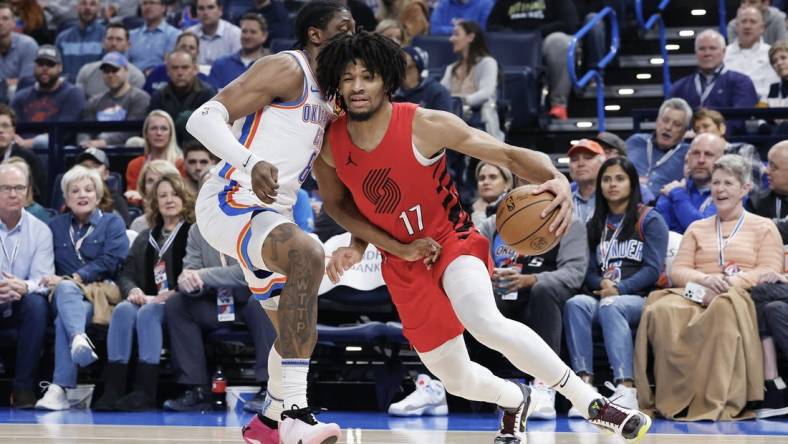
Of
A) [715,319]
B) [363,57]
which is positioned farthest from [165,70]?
[363,57]

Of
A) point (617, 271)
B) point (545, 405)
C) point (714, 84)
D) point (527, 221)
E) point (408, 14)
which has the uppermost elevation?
point (408, 14)

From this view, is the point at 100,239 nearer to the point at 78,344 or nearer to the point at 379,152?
the point at 78,344

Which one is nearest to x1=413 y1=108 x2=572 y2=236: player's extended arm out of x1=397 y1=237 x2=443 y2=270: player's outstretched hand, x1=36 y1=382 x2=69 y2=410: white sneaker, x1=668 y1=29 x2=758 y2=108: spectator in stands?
x1=397 y1=237 x2=443 y2=270: player's outstretched hand

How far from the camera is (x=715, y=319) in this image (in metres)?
6.79

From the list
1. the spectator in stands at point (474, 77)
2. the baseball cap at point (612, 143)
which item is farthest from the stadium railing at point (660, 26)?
the baseball cap at point (612, 143)

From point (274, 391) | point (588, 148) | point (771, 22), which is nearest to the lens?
point (274, 391)

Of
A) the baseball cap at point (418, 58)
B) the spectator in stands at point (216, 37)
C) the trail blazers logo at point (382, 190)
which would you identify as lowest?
the trail blazers logo at point (382, 190)

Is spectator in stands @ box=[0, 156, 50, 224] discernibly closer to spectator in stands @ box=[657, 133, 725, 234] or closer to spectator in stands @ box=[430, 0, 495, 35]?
spectator in stands @ box=[657, 133, 725, 234]

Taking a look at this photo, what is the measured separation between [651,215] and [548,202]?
300 centimetres

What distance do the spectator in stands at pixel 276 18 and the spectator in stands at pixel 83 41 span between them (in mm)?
1655

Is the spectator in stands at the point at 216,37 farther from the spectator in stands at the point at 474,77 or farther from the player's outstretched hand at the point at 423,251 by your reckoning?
the player's outstretched hand at the point at 423,251

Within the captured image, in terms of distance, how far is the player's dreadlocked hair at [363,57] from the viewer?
467 cm

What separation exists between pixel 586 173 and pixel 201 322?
2.63 m

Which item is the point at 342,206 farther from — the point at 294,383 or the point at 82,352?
the point at 82,352
